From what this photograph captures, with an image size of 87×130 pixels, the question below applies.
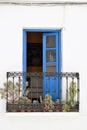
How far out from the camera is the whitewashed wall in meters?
8.91

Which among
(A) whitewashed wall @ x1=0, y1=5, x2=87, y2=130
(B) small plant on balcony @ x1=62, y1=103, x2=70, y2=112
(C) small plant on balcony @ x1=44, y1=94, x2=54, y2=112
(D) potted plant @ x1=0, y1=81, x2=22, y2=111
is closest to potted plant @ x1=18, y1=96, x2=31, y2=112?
(D) potted plant @ x1=0, y1=81, x2=22, y2=111

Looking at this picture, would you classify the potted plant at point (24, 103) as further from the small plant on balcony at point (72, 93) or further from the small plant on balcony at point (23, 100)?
the small plant on balcony at point (72, 93)

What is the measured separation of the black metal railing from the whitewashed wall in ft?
0.72

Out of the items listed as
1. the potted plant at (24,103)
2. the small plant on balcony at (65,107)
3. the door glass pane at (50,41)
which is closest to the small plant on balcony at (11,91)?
the potted plant at (24,103)

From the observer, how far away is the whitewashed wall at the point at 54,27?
29.2 ft

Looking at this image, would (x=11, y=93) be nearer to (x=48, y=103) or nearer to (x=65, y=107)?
(x=48, y=103)

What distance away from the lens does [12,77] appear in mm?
8812

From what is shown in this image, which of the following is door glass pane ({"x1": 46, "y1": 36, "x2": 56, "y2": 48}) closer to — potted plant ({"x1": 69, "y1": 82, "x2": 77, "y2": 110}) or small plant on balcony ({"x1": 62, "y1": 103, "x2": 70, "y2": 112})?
potted plant ({"x1": 69, "y1": 82, "x2": 77, "y2": 110})

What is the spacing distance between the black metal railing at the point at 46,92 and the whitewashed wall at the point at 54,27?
0.22 metres

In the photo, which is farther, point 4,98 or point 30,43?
point 30,43

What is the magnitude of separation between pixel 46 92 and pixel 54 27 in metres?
1.59
